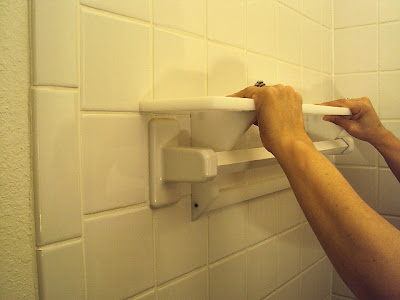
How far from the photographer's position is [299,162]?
0.47 m

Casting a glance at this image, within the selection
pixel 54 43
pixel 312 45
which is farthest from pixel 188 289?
pixel 312 45

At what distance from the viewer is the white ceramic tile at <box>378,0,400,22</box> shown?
1.00 meters

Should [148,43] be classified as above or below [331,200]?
above

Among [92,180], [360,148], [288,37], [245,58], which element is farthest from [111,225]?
[360,148]

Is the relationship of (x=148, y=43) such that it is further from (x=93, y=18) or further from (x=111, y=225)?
(x=111, y=225)

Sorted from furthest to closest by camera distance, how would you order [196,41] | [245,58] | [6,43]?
[245,58]
[196,41]
[6,43]

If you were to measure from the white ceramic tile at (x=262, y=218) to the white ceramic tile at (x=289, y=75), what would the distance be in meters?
0.29

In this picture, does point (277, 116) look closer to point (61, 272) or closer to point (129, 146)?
point (129, 146)

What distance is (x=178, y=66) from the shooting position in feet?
1.88

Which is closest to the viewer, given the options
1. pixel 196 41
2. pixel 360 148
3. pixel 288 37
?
pixel 196 41

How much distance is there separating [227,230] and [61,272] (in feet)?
1.13

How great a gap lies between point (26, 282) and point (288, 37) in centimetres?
78

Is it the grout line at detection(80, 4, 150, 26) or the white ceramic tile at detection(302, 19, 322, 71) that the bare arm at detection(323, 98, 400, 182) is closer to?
the white ceramic tile at detection(302, 19, 322, 71)

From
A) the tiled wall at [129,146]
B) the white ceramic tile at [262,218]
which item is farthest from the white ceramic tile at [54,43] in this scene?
the white ceramic tile at [262,218]
